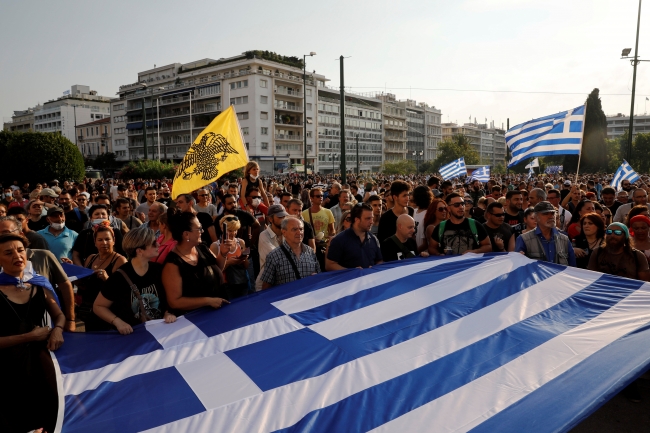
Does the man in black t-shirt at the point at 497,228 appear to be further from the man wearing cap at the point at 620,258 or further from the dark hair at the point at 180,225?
the dark hair at the point at 180,225

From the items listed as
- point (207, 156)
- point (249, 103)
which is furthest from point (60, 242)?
point (249, 103)

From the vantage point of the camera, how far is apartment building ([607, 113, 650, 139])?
159000mm

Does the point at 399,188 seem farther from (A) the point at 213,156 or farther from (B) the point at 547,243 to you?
(A) the point at 213,156

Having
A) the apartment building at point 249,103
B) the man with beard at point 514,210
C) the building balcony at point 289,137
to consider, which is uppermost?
the apartment building at point 249,103

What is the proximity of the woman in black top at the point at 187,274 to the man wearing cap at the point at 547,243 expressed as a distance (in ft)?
10.8

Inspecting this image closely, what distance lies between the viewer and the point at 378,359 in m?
3.26

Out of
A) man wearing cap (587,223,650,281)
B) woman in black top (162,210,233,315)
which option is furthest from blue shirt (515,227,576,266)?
woman in black top (162,210,233,315)

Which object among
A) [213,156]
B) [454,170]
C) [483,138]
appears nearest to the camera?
[213,156]

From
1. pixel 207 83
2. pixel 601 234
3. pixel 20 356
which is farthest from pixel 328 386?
pixel 207 83

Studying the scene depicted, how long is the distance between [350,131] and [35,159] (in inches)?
2598

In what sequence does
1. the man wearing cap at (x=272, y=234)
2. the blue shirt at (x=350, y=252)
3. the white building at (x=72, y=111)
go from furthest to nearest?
the white building at (x=72, y=111) < the man wearing cap at (x=272, y=234) < the blue shirt at (x=350, y=252)

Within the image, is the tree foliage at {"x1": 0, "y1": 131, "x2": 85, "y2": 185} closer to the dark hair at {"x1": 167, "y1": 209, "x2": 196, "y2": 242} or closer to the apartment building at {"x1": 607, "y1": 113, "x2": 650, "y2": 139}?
the dark hair at {"x1": 167, "y1": 209, "x2": 196, "y2": 242}

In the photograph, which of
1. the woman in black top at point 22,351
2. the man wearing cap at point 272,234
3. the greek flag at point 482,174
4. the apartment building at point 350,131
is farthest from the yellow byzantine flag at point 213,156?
the apartment building at point 350,131

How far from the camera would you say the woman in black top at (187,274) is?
392 centimetres
